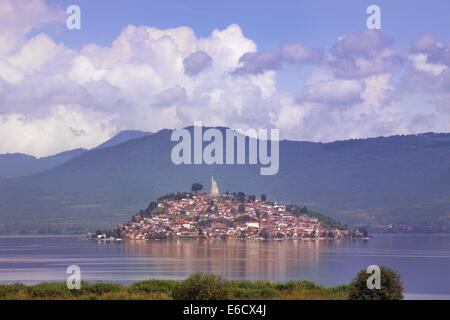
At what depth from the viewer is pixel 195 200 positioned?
179 m

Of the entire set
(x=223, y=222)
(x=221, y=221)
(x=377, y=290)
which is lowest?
(x=377, y=290)

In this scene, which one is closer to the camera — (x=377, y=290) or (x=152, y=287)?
(x=377, y=290)

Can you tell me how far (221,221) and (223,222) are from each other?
615mm

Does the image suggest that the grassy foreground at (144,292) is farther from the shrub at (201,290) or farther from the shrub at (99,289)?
the shrub at (201,290)

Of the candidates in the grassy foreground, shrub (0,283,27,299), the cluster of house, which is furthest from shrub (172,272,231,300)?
the cluster of house

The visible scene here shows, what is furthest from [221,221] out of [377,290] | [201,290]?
[201,290]

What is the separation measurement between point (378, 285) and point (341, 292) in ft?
10.0

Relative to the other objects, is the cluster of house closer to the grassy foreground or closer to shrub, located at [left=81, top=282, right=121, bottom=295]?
the grassy foreground

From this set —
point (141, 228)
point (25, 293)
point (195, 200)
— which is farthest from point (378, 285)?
point (195, 200)

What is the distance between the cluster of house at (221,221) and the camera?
6176 inches

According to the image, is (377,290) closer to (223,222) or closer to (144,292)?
(144,292)

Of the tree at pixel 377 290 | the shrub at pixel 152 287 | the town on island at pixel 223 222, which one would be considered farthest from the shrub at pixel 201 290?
the town on island at pixel 223 222

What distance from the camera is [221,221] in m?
163
